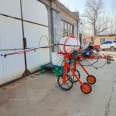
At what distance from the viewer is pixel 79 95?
557 centimetres

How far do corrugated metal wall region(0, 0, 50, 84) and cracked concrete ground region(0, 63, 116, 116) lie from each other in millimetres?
559

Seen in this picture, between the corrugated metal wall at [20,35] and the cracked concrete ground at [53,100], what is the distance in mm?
559

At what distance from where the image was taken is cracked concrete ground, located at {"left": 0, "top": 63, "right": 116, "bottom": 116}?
4418 millimetres

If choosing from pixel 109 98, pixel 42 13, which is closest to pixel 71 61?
pixel 109 98

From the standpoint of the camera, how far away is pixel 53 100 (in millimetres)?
5180

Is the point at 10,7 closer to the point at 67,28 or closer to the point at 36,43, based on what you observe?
the point at 36,43

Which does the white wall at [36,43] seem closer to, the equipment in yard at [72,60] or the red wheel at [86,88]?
the equipment in yard at [72,60]

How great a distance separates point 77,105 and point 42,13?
A: 6239 millimetres

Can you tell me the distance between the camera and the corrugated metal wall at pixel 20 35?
21.9 ft

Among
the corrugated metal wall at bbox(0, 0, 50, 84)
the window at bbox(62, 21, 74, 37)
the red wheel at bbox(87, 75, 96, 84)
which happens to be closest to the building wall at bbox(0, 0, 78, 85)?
the corrugated metal wall at bbox(0, 0, 50, 84)

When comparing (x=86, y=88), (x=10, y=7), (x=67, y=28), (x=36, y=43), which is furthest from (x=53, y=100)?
(x=67, y=28)

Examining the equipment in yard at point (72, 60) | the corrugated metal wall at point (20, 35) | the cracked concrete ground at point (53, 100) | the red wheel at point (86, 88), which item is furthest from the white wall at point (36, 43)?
the red wheel at point (86, 88)

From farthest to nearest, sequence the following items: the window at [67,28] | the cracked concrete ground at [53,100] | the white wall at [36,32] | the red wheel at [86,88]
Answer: the window at [67,28] < the white wall at [36,32] < the red wheel at [86,88] < the cracked concrete ground at [53,100]

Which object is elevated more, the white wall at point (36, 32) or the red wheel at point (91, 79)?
the white wall at point (36, 32)
